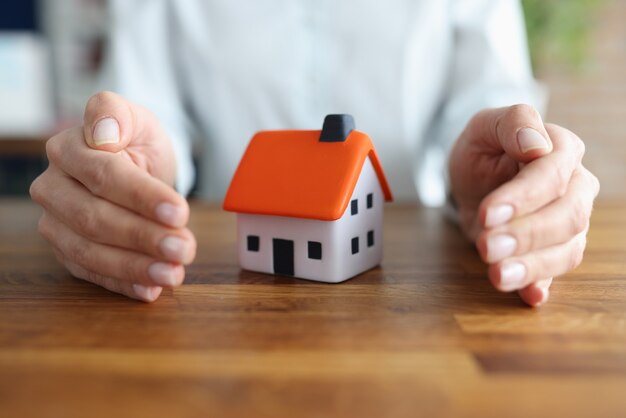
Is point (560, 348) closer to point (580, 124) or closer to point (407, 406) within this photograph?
point (407, 406)

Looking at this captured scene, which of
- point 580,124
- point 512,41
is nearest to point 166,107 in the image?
point 512,41

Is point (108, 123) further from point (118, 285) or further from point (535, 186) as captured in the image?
point (535, 186)

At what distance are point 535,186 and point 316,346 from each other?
279mm

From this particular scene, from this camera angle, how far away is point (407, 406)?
0.39m

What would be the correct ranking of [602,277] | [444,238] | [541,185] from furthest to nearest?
[444,238] → [602,277] → [541,185]

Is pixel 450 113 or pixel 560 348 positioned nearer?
pixel 560 348

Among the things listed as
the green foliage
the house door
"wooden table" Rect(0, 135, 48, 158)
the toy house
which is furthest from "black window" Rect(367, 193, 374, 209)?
"wooden table" Rect(0, 135, 48, 158)

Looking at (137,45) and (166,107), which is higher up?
(137,45)

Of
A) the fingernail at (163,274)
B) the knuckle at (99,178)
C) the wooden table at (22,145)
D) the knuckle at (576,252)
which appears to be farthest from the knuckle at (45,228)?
the wooden table at (22,145)

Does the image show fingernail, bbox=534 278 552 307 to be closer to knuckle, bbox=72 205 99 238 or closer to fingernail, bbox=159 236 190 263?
fingernail, bbox=159 236 190 263

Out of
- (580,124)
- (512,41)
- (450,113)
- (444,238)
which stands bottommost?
(580,124)

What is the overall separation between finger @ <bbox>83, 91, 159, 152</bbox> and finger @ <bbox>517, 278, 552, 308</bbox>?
0.49 m

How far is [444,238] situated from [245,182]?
38 centimetres

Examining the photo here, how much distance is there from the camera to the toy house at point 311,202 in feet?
2.17
